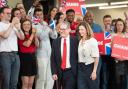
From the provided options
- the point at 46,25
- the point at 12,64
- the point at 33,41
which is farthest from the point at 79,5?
the point at 12,64

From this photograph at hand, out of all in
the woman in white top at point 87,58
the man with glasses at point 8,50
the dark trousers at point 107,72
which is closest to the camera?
the woman in white top at point 87,58

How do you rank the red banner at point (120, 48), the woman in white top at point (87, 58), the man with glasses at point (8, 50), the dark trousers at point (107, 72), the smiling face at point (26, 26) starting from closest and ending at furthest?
the woman in white top at point (87, 58) → the man with glasses at point (8, 50) → the smiling face at point (26, 26) → the red banner at point (120, 48) → the dark trousers at point (107, 72)

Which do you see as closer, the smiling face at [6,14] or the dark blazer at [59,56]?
the dark blazer at [59,56]

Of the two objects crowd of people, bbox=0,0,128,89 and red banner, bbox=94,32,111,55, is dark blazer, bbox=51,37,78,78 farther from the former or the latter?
red banner, bbox=94,32,111,55

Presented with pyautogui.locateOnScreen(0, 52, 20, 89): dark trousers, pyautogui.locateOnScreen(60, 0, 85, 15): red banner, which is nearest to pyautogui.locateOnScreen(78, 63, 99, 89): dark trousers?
pyautogui.locateOnScreen(0, 52, 20, 89): dark trousers

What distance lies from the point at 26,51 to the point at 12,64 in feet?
1.45

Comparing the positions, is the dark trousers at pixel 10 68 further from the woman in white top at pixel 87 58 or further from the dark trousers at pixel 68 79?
the woman in white top at pixel 87 58

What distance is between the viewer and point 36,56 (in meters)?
7.31

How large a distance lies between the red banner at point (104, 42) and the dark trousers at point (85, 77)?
1252mm

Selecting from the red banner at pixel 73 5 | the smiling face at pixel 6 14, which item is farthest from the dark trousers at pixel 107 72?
the smiling face at pixel 6 14

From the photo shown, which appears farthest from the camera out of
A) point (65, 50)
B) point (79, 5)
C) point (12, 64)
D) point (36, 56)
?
point (79, 5)

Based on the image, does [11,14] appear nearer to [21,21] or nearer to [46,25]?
[21,21]

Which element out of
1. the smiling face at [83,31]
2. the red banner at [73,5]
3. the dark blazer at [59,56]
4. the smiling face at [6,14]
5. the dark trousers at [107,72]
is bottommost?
the dark trousers at [107,72]

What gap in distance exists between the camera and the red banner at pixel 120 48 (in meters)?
7.07
